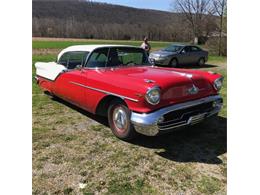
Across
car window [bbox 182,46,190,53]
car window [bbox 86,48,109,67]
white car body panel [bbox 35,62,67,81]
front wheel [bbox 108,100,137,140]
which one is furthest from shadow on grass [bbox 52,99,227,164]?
car window [bbox 182,46,190,53]

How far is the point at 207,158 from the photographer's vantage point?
3537 millimetres

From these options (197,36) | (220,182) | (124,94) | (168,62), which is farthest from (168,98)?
(197,36)

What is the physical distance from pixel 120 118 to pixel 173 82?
97 cm

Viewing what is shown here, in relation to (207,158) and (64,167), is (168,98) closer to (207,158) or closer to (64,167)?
(207,158)

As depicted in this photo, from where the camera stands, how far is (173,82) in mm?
3744

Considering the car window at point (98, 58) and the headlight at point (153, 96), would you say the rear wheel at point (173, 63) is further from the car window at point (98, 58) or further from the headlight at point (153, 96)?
the headlight at point (153, 96)

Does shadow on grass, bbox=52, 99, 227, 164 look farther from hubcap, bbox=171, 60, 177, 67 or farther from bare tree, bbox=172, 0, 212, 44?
bare tree, bbox=172, 0, 212, 44

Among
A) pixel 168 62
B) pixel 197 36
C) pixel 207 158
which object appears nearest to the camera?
pixel 207 158

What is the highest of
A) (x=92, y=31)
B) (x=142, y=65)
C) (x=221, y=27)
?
(x=92, y=31)

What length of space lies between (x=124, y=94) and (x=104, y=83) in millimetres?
547

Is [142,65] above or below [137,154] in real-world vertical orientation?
above

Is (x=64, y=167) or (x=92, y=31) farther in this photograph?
(x=92, y=31)

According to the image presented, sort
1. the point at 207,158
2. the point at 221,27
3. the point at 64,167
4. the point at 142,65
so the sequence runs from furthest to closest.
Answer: the point at 221,27 → the point at 142,65 → the point at 207,158 → the point at 64,167

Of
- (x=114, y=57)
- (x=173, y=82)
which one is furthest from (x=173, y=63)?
(x=173, y=82)
